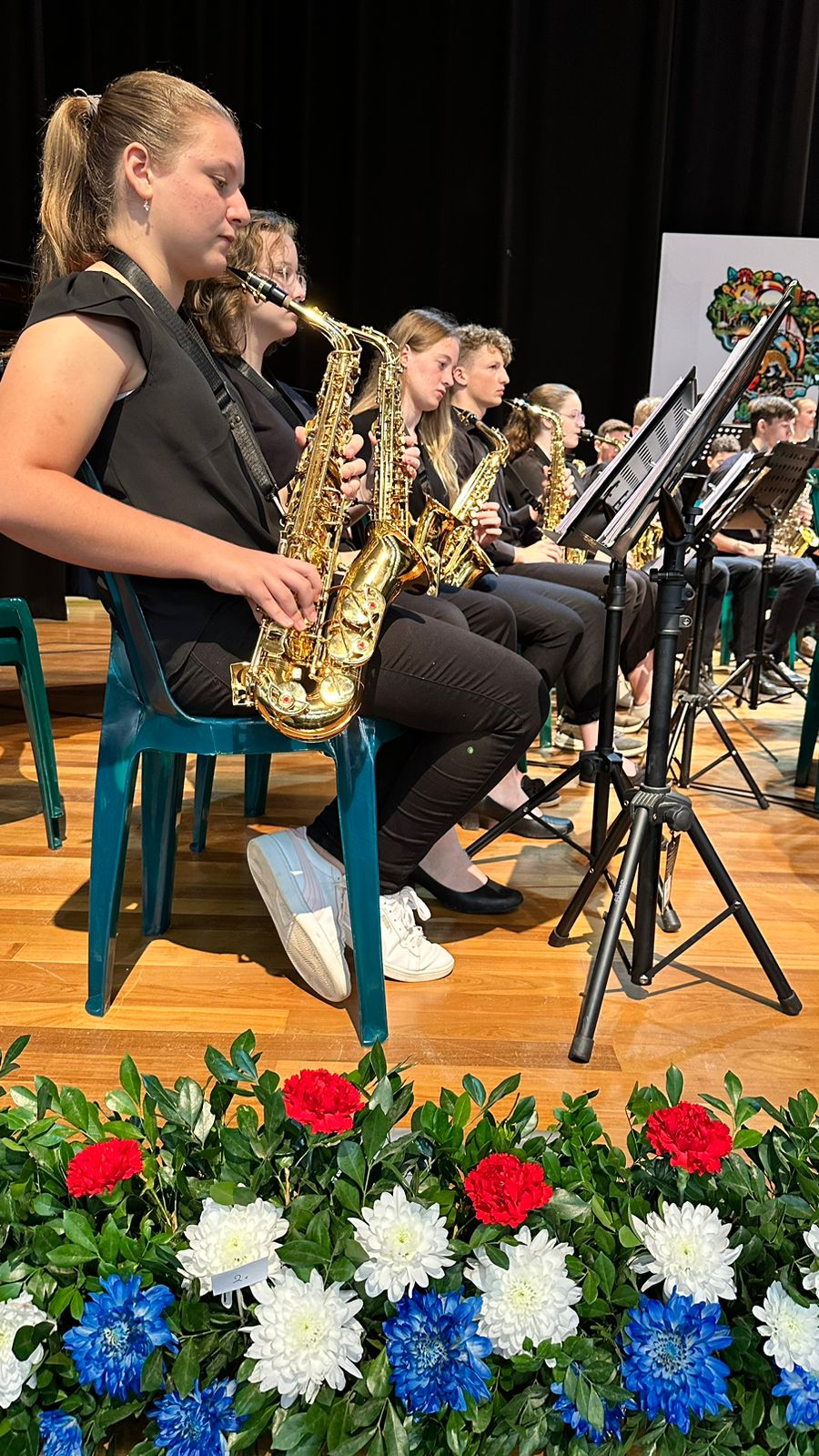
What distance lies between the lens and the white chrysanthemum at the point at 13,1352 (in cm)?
109

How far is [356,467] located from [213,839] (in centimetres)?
126

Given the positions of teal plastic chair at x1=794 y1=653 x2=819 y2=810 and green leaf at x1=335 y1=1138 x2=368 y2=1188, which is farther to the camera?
teal plastic chair at x1=794 y1=653 x2=819 y2=810

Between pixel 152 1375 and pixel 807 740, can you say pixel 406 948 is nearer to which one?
pixel 152 1375

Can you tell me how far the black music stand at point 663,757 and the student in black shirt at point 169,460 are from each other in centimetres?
29

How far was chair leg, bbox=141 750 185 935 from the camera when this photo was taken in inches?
88.2

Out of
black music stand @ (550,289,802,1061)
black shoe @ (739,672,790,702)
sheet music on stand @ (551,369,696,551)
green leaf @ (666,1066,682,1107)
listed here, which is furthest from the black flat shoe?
black shoe @ (739,672,790,702)

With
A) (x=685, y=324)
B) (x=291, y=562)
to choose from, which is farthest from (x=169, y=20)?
(x=291, y=562)

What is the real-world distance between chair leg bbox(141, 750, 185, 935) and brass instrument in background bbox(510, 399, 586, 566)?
275 centimetres

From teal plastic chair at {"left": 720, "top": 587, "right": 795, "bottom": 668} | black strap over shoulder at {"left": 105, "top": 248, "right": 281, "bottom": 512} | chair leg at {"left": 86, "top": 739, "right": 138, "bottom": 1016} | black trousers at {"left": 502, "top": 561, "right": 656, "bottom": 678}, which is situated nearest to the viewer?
black strap over shoulder at {"left": 105, "top": 248, "right": 281, "bottom": 512}

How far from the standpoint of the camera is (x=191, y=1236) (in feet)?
3.76

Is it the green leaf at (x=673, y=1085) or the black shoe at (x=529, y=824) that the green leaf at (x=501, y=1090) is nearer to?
the green leaf at (x=673, y=1085)

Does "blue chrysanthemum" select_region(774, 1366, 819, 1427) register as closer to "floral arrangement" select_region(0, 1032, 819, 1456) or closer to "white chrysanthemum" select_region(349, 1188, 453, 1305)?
"floral arrangement" select_region(0, 1032, 819, 1456)

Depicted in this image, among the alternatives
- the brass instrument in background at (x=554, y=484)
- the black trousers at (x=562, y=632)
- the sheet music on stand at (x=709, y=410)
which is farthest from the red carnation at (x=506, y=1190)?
the brass instrument in background at (x=554, y=484)

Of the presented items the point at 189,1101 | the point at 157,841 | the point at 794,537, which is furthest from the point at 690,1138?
the point at 794,537
